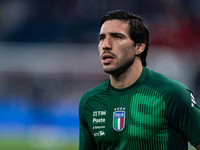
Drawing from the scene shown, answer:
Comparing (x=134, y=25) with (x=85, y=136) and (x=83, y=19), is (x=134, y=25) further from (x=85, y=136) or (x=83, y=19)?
(x=83, y=19)

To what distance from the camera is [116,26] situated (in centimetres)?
246

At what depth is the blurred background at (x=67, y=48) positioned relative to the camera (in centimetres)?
902

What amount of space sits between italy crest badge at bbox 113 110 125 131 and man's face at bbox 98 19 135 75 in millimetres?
316

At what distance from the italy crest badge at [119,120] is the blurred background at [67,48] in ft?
20.6

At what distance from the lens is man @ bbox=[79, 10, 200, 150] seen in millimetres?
2188

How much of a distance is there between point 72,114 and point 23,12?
12.9 ft

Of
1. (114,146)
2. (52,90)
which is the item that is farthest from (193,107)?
(52,90)

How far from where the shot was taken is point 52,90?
909 centimetres

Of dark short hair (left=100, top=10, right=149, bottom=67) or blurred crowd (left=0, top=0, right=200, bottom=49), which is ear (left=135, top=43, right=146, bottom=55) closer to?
dark short hair (left=100, top=10, right=149, bottom=67)

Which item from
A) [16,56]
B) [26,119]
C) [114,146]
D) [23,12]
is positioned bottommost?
[114,146]

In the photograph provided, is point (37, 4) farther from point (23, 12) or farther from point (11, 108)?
point (11, 108)

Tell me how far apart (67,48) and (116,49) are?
7386 millimetres

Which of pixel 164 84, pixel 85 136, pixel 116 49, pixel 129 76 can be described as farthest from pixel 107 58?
pixel 85 136

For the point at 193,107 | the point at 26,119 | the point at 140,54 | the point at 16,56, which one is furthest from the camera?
the point at 16,56
